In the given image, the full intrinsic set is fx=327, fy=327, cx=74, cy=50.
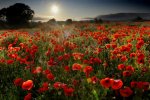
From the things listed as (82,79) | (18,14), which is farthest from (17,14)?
(82,79)

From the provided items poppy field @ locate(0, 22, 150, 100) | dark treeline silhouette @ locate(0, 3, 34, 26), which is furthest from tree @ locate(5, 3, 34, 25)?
poppy field @ locate(0, 22, 150, 100)

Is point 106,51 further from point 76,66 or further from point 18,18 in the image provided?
point 18,18

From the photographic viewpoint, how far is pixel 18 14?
51344mm

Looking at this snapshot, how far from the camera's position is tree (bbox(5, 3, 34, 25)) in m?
51.2

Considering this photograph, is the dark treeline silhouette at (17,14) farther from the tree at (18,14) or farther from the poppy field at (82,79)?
the poppy field at (82,79)

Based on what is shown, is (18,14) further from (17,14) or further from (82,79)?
(82,79)

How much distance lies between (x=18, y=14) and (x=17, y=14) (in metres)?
0.17

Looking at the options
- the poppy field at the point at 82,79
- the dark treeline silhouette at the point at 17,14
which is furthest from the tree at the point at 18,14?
the poppy field at the point at 82,79

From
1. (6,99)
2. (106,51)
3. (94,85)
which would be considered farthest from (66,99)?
(106,51)

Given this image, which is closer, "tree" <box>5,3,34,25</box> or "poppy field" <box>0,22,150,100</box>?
"poppy field" <box>0,22,150,100</box>

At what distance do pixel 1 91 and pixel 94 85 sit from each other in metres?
2.09

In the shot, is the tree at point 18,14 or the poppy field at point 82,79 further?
the tree at point 18,14

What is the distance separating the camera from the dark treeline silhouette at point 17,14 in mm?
51156

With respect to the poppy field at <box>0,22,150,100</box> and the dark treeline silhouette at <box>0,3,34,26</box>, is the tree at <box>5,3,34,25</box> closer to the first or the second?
the dark treeline silhouette at <box>0,3,34,26</box>
